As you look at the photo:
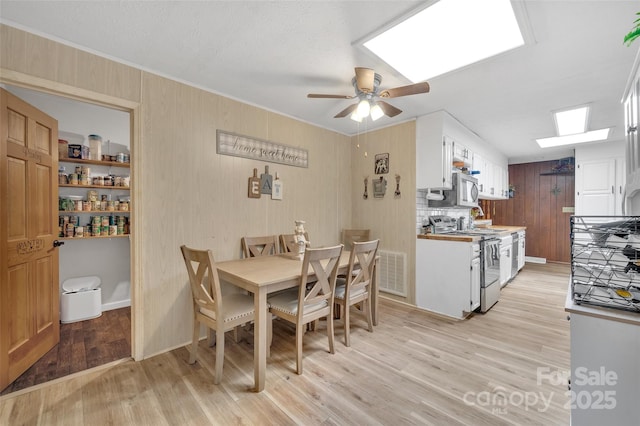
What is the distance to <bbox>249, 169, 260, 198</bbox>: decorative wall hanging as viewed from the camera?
2.98 meters

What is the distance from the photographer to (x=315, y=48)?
1.96 m

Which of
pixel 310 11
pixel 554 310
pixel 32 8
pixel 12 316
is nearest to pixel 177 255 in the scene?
pixel 12 316

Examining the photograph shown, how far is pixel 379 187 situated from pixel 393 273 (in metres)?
1.20

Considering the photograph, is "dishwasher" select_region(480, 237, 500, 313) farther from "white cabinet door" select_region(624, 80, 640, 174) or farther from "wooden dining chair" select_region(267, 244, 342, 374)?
"wooden dining chair" select_region(267, 244, 342, 374)

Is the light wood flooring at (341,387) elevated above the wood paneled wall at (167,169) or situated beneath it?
situated beneath

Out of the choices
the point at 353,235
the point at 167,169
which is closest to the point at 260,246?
the point at 167,169

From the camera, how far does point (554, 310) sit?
330cm

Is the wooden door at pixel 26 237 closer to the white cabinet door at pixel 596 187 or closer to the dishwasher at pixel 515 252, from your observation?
the dishwasher at pixel 515 252

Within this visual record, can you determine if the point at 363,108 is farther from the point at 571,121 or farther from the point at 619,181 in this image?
the point at 619,181

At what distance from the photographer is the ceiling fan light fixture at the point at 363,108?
228 centimetres

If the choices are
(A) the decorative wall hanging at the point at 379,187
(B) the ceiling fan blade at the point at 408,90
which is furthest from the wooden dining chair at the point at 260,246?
(B) the ceiling fan blade at the point at 408,90

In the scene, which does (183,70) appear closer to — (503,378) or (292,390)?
(292,390)

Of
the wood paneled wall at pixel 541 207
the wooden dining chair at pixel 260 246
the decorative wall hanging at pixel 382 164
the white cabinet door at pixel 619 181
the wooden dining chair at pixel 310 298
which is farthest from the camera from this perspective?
the wood paneled wall at pixel 541 207

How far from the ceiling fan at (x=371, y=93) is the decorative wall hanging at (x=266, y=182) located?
1.11 m
